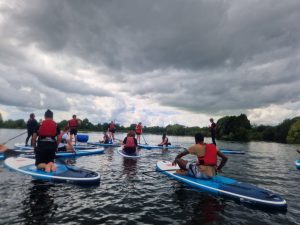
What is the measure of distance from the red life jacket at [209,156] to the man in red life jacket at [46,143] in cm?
678

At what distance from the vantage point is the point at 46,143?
11461 millimetres

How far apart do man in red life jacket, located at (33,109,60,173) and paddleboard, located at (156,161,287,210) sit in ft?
19.7

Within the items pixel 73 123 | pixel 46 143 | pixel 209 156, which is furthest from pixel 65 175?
pixel 73 123

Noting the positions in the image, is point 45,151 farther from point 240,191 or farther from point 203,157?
point 240,191

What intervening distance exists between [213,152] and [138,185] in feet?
12.4

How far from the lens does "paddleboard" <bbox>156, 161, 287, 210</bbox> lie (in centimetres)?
875

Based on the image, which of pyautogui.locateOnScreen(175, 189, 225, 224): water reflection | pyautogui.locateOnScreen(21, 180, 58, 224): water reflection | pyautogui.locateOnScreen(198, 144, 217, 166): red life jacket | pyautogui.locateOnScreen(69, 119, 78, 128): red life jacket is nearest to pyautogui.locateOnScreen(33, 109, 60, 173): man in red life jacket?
pyautogui.locateOnScreen(21, 180, 58, 224): water reflection

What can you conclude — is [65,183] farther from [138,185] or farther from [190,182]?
[190,182]

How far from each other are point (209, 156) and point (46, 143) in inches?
288

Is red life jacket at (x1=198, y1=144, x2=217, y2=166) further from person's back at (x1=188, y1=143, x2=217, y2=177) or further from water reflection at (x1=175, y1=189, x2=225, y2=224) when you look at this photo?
water reflection at (x1=175, y1=189, x2=225, y2=224)

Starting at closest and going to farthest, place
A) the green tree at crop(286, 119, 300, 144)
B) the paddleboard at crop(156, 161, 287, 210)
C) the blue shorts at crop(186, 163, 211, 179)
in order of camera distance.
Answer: the paddleboard at crop(156, 161, 287, 210) → the blue shorts at crop(186, 163, 211, 179) → the green tree at crop(286, 119, 300, 144)

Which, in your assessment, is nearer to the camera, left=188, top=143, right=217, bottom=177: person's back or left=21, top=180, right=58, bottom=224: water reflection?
left=21, top=180, right=58, bottom=224: water reflection

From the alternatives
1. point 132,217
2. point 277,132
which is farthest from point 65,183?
A: point 277,132

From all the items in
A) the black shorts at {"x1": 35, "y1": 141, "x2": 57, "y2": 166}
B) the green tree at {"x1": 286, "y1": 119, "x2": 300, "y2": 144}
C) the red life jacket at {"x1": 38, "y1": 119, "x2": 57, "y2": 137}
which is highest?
the green tree at {"x1": 286, "y1": 119, "x2": 300, "y2": 144}
